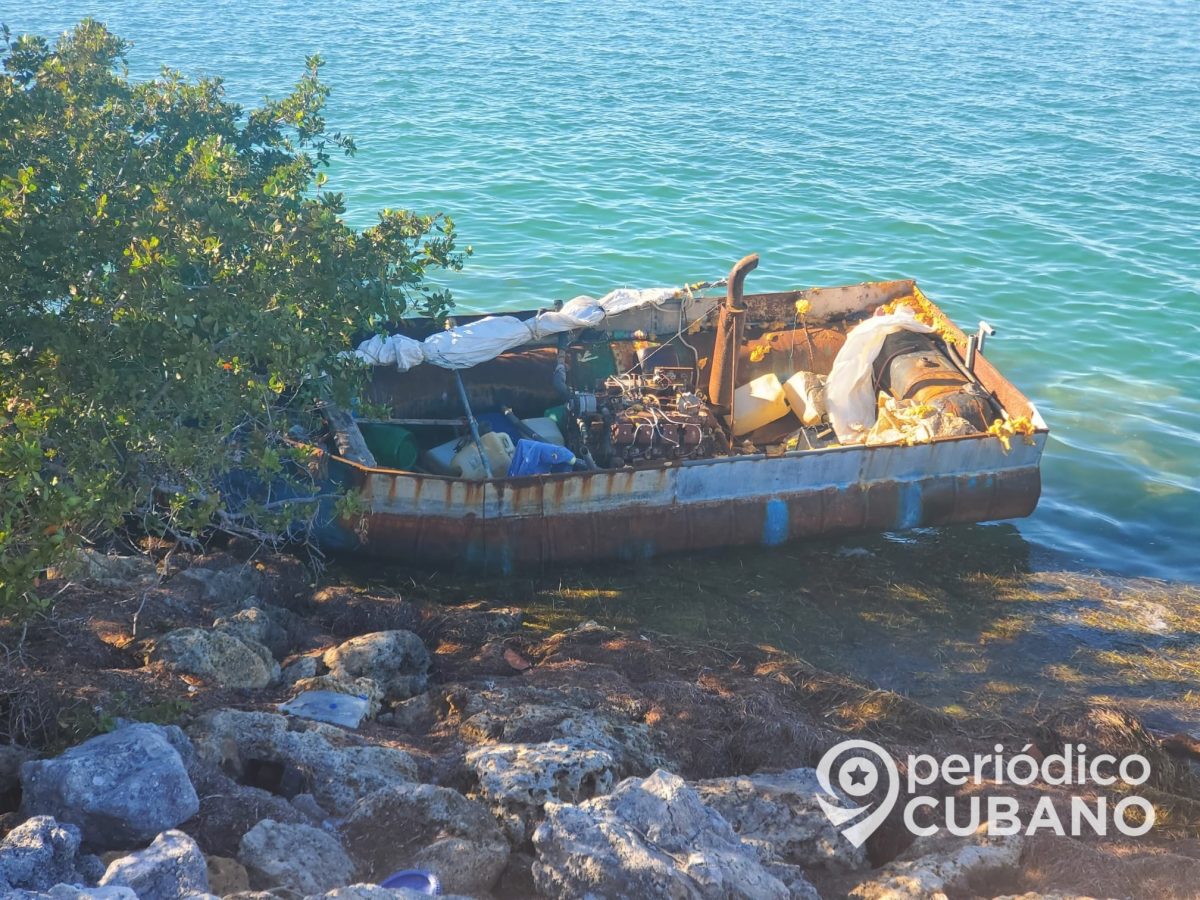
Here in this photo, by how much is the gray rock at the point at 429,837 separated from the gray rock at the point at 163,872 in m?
1.10

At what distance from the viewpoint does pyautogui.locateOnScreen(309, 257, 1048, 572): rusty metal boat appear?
1286cm

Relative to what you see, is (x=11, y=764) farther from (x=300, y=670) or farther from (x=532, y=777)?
(x=532, y=777)

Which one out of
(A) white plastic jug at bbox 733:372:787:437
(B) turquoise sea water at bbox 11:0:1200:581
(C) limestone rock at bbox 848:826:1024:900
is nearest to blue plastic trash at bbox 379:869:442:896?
(C) limestone rock at bbox 848:826:1024:900

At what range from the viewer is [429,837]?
668 cm

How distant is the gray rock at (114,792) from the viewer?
6250 millimetres

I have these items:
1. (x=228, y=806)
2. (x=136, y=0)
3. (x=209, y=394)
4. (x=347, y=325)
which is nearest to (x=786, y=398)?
(x=347, y=325)

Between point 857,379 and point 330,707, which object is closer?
point 330,707

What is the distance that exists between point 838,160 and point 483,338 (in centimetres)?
1846

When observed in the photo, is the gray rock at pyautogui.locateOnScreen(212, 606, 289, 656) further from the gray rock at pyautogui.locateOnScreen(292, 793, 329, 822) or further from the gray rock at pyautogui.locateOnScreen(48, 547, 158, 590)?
the gray rock at pyautogui.locateOnScreen(292, 793, 329, 822)

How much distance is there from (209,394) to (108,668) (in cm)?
254

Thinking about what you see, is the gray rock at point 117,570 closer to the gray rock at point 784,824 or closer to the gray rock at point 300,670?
the gray rock at point 300,670

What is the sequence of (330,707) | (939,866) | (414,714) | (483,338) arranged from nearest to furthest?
(939,866) → (330,707) → (414,714) → (483,338)

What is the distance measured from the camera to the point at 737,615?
1277 cm

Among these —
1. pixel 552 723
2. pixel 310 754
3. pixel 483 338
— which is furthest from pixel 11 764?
pixel 483 338
